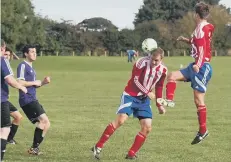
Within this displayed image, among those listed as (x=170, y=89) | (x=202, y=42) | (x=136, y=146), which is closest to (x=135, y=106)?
(x=136, y=146)

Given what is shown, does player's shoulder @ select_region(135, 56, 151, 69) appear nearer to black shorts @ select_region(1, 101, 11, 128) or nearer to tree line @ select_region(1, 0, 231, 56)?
black shorts @ select_region(1, 101, 11, 128)

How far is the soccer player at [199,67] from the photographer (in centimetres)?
1191

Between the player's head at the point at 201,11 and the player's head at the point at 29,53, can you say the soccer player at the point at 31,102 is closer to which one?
the player's head at the point at 29,53

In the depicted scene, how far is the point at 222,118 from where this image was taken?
62.1 feet

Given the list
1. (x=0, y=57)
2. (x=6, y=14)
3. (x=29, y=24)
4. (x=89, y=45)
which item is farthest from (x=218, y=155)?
(x=89, y=45)

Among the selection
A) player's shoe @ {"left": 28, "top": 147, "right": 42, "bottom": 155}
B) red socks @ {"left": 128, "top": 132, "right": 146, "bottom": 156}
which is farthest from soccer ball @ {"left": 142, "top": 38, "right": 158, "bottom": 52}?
player's shoe @ {"left": 28, "top": 147, "right": 42, "bottom": 155}

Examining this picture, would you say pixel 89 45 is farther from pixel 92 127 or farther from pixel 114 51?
pixel 92 127

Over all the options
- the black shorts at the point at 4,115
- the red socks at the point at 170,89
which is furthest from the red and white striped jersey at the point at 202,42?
the black shorts at the point at 4,115

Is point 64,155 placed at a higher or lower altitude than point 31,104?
lower

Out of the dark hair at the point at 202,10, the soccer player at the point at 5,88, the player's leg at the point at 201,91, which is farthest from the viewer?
the player's leg at the point at 201,91

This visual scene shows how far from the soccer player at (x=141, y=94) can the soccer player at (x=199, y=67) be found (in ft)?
1.06

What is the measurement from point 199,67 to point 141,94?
1378 millimetres

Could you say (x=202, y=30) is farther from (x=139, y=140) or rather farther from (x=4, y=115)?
(x=4, y=115)

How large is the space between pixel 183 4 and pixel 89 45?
92.9 ft
